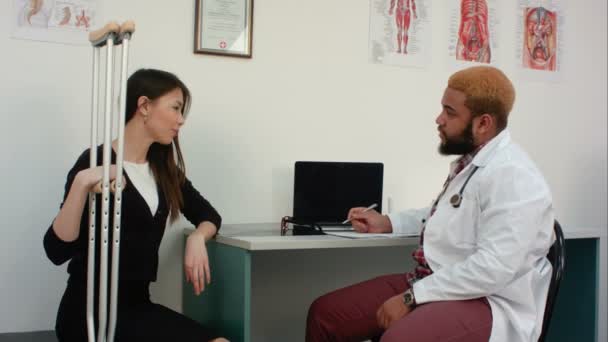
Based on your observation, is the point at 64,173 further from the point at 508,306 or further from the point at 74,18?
the point at 508,306

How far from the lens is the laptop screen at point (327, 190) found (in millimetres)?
2627

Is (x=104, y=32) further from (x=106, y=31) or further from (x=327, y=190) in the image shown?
(x=327, y=190)

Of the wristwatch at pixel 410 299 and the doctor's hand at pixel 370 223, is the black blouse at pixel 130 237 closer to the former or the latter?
the doctor's hand at pixel 370 223

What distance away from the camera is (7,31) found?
2.37 metres

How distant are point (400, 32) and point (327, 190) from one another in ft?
2.76

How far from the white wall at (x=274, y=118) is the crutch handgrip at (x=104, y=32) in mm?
780

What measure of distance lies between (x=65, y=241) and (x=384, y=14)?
5.72 feet

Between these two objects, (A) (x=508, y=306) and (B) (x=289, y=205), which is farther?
(B) (x=289, y=205)

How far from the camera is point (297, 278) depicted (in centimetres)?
284

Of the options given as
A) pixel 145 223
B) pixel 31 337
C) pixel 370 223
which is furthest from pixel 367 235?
pixel 31 337

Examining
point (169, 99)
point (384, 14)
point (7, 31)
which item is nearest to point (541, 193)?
point (169, 99)

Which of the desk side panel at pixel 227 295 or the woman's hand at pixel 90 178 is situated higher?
the woman's hand at pixel 90 178

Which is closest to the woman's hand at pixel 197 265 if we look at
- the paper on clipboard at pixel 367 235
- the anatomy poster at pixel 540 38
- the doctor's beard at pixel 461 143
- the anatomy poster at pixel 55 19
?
the paper on clipboard at pixel 367 235

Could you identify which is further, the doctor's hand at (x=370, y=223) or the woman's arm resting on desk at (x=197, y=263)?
the doctor's hand at (x=370, y=223)
